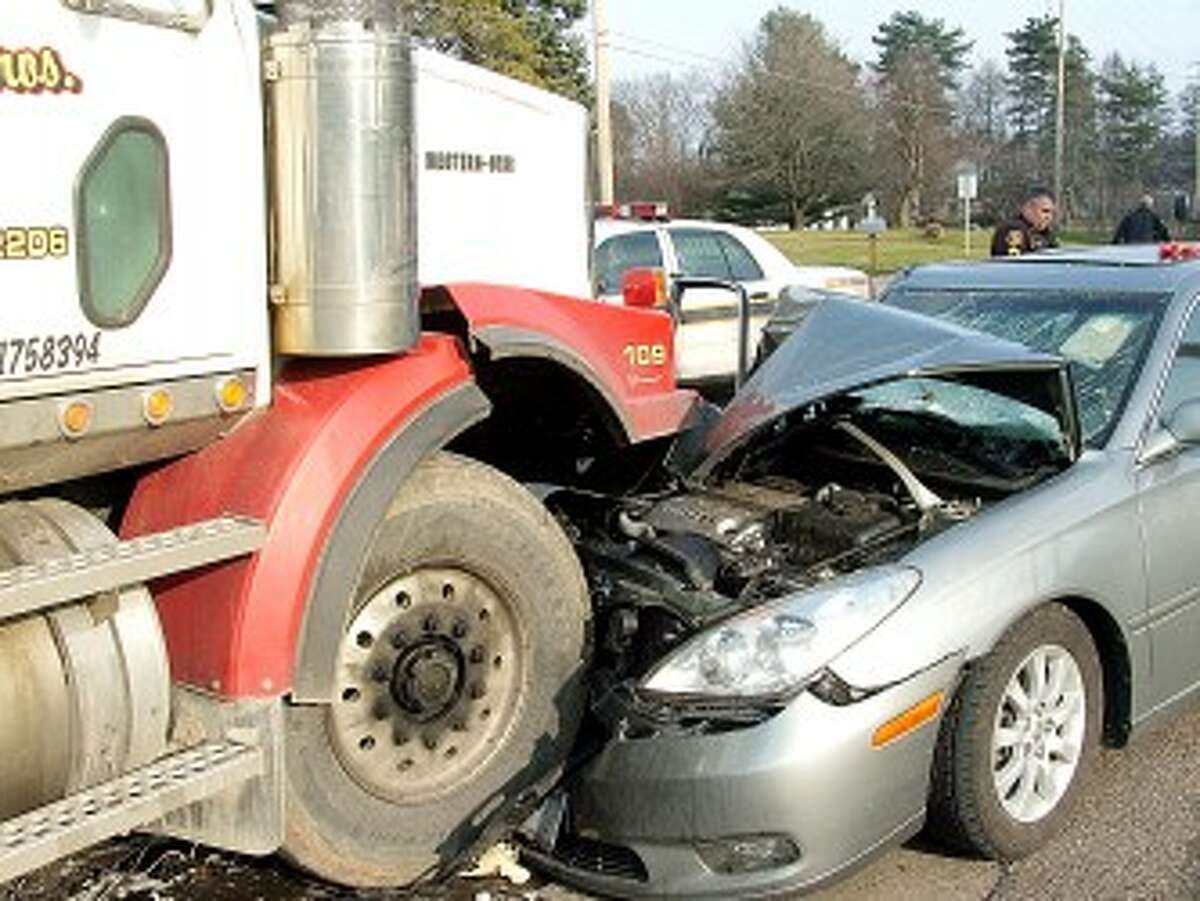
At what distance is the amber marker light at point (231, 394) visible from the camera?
3.42m

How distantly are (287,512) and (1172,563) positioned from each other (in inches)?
102

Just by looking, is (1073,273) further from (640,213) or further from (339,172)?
(640,213)

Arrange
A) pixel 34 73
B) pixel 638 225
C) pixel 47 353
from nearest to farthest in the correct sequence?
pixel 34 73 < pixel 47 353 < pixel 638 225

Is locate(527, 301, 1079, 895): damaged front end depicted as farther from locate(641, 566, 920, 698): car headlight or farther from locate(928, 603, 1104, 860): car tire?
locate(928, 603, 1104, 860): car tire

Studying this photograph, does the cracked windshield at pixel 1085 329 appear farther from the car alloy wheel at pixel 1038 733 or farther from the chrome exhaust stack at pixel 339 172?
the chrome exhaust stack at pixel 339 172

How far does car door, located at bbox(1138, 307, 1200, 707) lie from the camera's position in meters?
4.30

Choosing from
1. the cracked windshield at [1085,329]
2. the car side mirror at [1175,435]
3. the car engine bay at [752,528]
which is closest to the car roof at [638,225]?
the cracked windshield at [1085,329]

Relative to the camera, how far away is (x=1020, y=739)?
3.95 m

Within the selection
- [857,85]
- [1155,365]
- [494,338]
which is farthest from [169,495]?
[857,85]

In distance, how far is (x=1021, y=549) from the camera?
393cm

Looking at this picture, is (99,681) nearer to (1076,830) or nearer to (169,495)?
(169,495)

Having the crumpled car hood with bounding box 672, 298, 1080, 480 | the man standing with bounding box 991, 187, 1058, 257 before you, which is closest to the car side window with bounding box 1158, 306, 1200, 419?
the crumpled car hood with bounding box 672, 298, 1080, 480

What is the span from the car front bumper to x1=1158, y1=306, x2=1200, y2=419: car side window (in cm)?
138

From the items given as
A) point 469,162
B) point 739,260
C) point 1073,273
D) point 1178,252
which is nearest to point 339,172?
point 469,162
